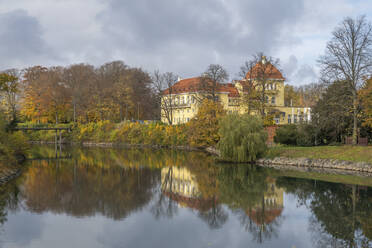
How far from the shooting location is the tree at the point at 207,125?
4706 cm

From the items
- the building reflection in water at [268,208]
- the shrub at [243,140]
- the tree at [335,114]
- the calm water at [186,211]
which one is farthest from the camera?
the shrub at [243,140]

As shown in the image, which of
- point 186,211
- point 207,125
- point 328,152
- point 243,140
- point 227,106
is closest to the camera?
point 186,211

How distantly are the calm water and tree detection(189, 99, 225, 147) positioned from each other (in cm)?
2013

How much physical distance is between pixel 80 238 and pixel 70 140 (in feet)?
197

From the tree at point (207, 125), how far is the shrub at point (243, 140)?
43.2ft

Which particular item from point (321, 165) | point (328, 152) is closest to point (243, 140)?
point (321, 165)

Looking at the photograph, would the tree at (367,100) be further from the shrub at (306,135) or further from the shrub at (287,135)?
the shrub at (287,135)

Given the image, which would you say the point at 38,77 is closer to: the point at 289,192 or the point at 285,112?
the point at 285,112

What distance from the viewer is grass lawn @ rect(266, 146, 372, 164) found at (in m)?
28.4

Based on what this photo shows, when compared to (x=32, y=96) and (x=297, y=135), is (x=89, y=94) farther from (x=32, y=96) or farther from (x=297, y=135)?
(x=297, y=135)

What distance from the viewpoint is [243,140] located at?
32344 millimetres

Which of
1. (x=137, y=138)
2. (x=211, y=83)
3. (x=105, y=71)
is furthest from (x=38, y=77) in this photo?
(x=211, y=83)

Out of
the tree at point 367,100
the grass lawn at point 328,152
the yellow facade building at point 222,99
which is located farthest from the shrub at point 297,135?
the yellow facade building at point 222,99

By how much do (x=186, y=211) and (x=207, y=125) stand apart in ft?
102
